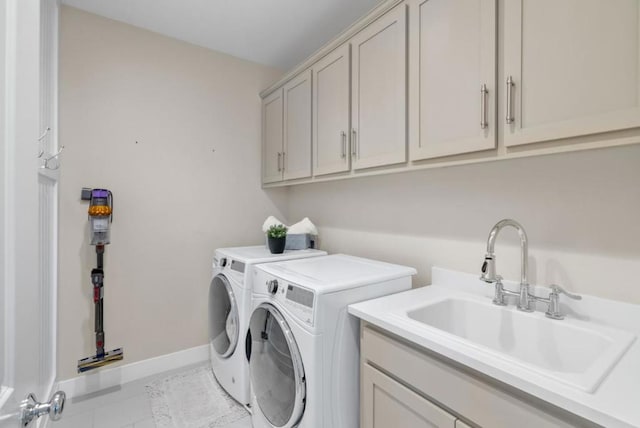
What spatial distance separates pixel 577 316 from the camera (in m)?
1.20

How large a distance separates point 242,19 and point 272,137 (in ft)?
2.93

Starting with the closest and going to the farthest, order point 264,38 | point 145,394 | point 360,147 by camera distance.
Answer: point 360,147 < point 145,394 < point 264,38

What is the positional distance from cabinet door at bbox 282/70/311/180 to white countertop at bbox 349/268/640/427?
45.9 inches

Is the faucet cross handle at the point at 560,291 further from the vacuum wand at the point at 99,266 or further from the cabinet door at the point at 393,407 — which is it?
the vacuum wand at the point at 99,266

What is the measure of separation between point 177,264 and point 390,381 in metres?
1.95

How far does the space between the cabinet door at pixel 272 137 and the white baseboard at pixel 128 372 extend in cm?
161

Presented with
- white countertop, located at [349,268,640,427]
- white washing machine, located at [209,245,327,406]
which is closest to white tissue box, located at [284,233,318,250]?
white washing machine, located at [209,245,327,406]

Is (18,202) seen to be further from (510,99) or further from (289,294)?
(510,99)

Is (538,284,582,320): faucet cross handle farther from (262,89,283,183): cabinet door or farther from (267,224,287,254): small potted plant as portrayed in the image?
(262,89,283,183): cabinet door

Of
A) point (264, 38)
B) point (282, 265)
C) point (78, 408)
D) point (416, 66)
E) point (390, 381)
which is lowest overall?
point (78, 408)

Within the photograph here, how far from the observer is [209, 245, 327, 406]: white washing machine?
1854 millimetres

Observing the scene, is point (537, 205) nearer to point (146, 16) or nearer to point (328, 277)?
point (328, 277)

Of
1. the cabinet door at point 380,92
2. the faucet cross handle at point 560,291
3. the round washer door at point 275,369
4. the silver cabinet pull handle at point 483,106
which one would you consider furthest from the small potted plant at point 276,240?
the faucet cross handle at point 560,291

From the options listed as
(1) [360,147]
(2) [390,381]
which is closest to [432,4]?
(1) [360,147]
